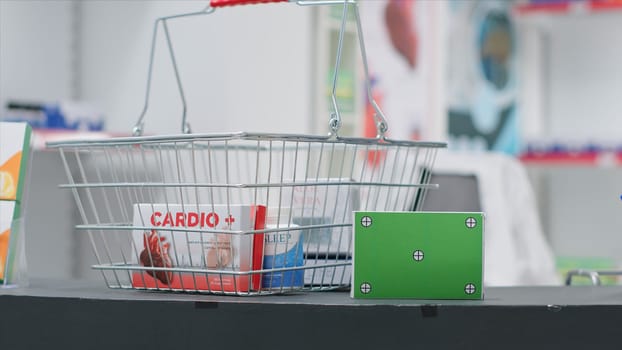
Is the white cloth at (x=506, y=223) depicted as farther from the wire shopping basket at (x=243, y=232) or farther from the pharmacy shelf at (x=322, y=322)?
the pharmacy shelf at (x=322, y=322)

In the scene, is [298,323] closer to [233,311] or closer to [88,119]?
[233,311]

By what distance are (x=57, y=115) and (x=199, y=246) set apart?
4.08 ft

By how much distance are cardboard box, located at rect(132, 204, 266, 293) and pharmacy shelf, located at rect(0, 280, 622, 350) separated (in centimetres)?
5

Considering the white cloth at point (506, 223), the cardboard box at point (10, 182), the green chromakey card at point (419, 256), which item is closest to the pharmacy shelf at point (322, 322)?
the green chromakey card at point (419, 256)

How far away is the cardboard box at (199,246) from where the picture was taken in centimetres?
115

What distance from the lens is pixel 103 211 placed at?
2.51m

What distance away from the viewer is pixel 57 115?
7.56 ft

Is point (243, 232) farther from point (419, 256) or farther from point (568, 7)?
point (568, 7)

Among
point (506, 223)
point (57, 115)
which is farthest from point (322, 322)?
point (506, 223)

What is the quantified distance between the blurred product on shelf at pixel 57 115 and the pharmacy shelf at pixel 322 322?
1.14 m

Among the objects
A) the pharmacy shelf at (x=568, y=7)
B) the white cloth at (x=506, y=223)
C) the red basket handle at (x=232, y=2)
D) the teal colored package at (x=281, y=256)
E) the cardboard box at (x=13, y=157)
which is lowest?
the white cloth at (x=506, y=223)

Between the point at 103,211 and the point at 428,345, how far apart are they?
1642mm

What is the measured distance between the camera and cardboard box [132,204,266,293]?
115 centimetres

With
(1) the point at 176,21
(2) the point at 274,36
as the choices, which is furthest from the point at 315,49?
(1) the point at 176,21
